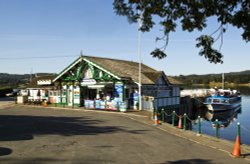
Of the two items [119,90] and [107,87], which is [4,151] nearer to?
[119,90]

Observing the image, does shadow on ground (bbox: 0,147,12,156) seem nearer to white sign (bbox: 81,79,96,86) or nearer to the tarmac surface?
the tarmac surface

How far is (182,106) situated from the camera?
42344 millimetres

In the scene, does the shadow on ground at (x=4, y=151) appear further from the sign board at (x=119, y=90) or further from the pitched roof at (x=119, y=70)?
the sign board at (x=119, y=90)

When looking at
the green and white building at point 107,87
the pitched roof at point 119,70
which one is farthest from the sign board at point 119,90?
the pitched roof at point 119,70

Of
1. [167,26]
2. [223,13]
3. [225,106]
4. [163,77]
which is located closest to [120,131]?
[167,26]

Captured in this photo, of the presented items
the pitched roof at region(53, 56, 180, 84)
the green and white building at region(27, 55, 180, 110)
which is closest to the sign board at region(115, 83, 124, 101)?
the green and white building at region(27, 55, 180, 110)

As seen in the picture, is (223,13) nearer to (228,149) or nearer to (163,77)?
(228,149)

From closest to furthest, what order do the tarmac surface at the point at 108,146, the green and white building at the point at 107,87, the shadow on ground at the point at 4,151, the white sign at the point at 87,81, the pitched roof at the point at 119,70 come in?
the tarmac surface at the point at 108,146, the shadow on ground at the point at 4,151, the green and white building at the point at 107,87, the pitched roof at the point at 119,70, the white sign at the point at 87,81

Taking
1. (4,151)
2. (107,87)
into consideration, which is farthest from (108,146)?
(107,87)

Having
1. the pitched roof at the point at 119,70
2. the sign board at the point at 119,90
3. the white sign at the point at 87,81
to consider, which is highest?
the pitched roof at the point at 119,70

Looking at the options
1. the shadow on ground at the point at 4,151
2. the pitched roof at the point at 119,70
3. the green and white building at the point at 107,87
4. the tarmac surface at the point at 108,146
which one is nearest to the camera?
the tarmac surface at the point at 108,146

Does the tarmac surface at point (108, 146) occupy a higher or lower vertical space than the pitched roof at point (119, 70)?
lower

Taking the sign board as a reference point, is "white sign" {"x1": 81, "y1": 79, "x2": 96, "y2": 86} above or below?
above

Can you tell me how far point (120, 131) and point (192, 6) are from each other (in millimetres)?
10625
